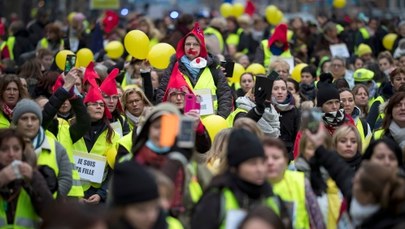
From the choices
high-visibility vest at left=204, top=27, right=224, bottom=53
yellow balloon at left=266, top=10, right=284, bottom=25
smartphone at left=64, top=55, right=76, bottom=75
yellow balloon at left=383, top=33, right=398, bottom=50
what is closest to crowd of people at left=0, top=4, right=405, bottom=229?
smartphone at left=64, top=55, right=76, bottom=75

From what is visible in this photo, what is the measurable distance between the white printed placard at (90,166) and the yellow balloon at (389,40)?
13.1 meters

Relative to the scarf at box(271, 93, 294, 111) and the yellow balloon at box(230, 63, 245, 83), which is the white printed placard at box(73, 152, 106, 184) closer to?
the scarf at box(271, 93, 294, 111)

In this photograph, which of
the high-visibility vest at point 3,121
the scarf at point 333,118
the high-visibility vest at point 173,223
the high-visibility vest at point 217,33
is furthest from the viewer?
the high-visibility vest at point 217,33

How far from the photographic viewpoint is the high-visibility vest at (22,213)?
1012 centimetres

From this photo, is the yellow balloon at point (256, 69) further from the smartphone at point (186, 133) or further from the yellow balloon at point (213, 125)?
the smartphone at point (186, 133)

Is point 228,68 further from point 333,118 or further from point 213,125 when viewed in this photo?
point 213,125

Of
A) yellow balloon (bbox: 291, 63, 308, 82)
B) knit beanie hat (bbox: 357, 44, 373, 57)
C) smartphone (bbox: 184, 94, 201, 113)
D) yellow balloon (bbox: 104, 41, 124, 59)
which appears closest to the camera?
smartphone (bbox: 184, 94, 201, 113)

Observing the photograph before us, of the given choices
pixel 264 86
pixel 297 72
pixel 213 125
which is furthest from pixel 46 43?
pixel 213 125

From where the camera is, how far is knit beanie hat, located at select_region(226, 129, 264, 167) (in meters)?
9.18

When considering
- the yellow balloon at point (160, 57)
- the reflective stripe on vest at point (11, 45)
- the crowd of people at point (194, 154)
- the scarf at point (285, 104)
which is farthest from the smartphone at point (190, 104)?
the reflective stripe on vest at point (11, 45)

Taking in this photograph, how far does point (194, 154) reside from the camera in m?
10.0

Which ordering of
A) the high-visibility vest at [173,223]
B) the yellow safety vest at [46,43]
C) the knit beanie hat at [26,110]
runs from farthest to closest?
1. the yellow safety vest at [46,43]
2. the knit beanie hat at [26,110]
3. the high-visibility vest at [173,223]

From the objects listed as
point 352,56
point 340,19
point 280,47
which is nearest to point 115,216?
point 280,47

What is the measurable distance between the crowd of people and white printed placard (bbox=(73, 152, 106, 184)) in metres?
0.01
